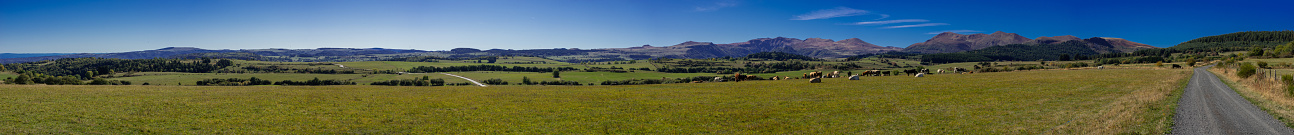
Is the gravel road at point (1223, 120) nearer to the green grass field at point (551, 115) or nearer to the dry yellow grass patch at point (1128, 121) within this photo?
the dry yellow grass patch at point (1128, 121)

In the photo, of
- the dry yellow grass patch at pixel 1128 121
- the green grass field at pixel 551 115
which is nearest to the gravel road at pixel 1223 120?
the dry yellow grass patch at pixel 1128 121

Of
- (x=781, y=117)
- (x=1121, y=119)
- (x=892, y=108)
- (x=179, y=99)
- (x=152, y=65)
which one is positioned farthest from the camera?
(x=152, y=65)

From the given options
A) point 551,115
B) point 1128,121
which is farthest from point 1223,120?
point 551,115

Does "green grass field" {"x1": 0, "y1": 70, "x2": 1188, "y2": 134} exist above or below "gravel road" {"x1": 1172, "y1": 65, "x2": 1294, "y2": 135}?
below

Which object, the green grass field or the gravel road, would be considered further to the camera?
the green grass field

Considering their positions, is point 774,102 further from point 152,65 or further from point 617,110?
point 152,65

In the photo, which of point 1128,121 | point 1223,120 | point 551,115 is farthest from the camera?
point 551,115

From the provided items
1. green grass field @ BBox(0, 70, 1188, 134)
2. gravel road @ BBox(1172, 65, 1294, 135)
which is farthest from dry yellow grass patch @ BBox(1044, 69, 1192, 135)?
gravel road @ BBox(1172, 65, 1294, 135)

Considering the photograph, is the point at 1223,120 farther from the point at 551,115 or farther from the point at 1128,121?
the point at 551,115

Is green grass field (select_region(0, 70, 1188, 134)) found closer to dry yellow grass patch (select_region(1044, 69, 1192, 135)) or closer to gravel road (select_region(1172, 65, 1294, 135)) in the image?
dry yellow grass patch (select_region(1044, 69, 1192, 135))

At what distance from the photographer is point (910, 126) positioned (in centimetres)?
1528

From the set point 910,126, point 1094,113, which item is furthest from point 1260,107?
point 910,126

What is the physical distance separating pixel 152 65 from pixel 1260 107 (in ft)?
764

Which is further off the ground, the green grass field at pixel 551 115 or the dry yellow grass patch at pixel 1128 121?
the dry yellow grass patch at pixel 1128 121
